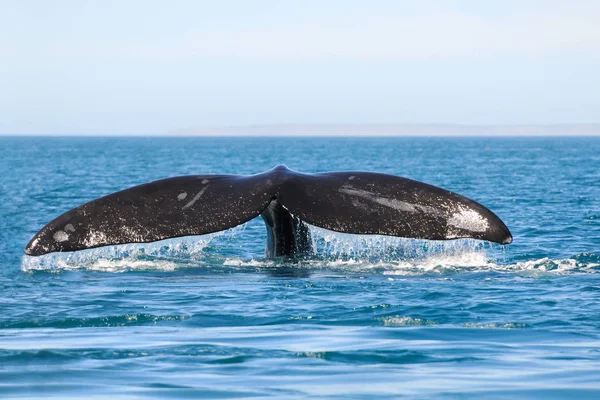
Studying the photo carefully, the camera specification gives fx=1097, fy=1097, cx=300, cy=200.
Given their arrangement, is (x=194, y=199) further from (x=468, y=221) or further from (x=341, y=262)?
(x=341, y=262)

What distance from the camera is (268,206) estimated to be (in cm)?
1094

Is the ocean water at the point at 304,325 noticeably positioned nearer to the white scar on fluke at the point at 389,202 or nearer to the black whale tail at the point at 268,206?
the black whale tail at the point at 268,206

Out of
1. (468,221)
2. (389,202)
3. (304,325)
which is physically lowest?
(304,325)

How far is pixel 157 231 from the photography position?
10180 mm

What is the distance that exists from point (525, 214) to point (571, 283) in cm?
1354

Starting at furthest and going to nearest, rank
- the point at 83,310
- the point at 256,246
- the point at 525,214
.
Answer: the point at 525,214 < the point at 256,246 < the point at 83,310

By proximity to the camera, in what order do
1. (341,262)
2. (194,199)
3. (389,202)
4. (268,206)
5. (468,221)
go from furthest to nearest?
1. (341,262)
2. (268,206)
3. (194,199)
4. (389,202)
5. (468,221)

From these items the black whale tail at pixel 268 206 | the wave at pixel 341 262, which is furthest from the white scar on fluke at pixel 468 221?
the wave at pixel 341 262

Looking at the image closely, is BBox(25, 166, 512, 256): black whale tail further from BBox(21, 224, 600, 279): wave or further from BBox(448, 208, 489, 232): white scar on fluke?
BBox(21, 224, 600, 279): wave

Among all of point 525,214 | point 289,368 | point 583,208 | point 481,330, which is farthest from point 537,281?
point 583,208

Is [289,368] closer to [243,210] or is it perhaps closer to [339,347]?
[339,347]

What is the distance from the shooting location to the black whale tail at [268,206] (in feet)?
32.5

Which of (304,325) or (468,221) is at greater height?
(468,221)

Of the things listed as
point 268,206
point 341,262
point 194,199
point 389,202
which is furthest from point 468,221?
point 341,262
